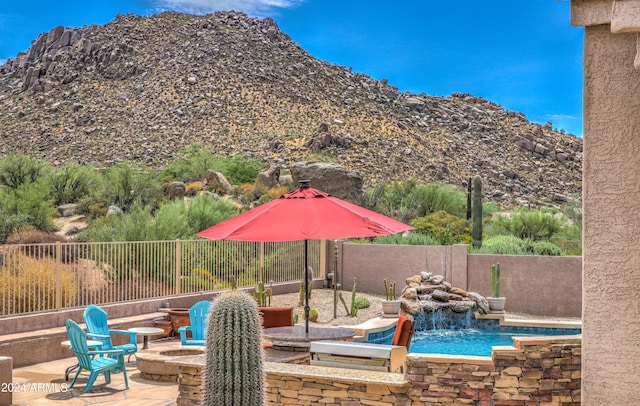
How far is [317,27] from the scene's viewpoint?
86000 mm

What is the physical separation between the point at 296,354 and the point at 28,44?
63920mm

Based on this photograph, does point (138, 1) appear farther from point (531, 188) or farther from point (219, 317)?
point (219, 317)

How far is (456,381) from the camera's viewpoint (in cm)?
696

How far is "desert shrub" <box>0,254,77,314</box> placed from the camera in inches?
471

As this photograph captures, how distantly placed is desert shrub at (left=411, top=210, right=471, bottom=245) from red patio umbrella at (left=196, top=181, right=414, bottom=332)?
1500 centimetres

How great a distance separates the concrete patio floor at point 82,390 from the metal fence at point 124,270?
215 centimetres

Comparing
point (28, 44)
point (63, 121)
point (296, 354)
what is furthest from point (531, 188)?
point (28, 44)

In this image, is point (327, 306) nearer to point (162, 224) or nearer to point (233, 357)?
point (162, 224)

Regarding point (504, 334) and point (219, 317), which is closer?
point (219, 317)

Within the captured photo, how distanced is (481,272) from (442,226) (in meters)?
8.11

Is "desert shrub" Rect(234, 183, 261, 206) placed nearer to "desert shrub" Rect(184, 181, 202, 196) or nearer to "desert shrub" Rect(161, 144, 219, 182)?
"desert shrub" Rect(184, 181, 202, 196)

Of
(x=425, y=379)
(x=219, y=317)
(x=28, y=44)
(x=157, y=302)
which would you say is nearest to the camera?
(x=219, y=317)

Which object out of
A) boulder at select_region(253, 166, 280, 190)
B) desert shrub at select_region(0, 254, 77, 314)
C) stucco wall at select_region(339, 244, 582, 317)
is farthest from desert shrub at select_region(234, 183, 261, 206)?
desert shrub at select_region(0, 254, 77, 314)

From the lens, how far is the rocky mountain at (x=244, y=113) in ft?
145
